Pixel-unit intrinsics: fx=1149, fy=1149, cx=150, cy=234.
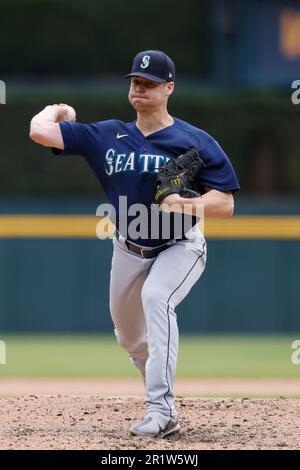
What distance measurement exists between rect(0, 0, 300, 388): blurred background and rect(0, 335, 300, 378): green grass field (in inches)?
4.1

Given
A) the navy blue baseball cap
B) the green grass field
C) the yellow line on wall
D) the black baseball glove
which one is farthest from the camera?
the yellow line on wall

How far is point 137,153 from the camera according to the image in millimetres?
4711

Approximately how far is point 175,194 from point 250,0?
22.7ft

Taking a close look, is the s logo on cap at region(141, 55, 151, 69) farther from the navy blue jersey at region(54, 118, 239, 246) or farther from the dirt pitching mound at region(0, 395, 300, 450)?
the dirt pitching mound at region(0, 395, 300, 450)

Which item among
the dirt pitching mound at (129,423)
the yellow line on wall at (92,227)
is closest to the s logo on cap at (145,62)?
the dirt pitching mound at (129,423)

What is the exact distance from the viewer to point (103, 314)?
1049cm

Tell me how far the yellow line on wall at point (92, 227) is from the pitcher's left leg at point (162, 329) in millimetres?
5769

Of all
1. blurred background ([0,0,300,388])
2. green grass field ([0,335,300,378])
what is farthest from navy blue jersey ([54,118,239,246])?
blurred background ([0,0,300,388])

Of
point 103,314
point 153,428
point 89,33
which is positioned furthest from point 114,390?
point 89,33

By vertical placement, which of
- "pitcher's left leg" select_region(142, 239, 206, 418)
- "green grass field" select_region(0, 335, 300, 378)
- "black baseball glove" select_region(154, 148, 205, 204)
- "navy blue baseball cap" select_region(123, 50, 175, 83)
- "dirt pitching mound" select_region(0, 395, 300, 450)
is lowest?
"green grass field" select_region(0, 335, 300, 378)

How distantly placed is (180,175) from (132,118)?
20.8ft

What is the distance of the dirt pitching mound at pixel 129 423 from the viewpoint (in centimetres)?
442

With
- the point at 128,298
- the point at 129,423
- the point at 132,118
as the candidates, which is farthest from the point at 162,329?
the point at 132,118

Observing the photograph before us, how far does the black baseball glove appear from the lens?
4.54 m
